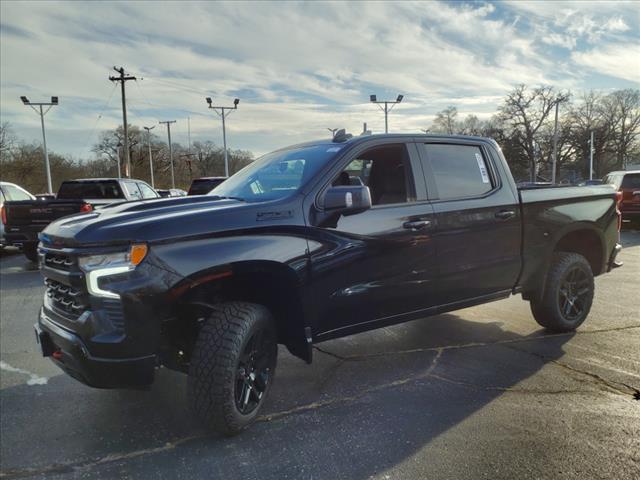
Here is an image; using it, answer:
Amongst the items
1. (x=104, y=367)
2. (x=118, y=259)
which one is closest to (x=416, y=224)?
(x=118, y=259)

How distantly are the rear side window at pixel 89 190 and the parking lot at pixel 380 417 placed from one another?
286 inches

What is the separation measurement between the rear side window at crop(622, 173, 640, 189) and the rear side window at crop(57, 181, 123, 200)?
14.0 metres

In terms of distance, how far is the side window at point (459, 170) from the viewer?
3.97 m

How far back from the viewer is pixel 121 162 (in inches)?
3014

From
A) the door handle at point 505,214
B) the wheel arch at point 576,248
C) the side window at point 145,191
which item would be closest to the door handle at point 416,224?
the door handle at point 505,214

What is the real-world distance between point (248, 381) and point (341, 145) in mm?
1777

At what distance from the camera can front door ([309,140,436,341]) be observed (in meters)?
3.23

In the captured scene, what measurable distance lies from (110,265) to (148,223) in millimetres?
295

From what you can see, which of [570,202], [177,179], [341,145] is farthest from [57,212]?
[177,179]

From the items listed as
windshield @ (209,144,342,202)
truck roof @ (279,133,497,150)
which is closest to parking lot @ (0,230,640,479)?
windshield @ (209,144,342,202)

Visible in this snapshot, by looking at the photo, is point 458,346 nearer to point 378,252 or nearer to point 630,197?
point 378,252

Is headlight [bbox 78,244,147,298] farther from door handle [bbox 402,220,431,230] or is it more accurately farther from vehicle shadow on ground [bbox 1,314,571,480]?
door handle [bbox 402,220,431,230]

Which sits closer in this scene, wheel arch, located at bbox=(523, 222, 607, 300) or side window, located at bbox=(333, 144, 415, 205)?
side window, located at bbox=(333, 144, 415, 205)

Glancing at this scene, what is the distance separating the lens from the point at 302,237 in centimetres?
309
